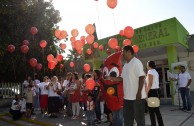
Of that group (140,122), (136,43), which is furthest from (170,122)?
(136,43)

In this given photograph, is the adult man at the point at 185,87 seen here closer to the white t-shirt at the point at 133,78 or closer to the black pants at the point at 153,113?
the black pants at the point at 153,113

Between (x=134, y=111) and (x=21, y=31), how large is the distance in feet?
51.6

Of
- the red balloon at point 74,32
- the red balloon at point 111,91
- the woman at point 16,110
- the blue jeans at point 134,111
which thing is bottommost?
the woman at point 16,110

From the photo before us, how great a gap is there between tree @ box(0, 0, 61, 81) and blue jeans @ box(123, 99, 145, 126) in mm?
13608

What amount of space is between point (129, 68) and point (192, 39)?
1131 centimetres

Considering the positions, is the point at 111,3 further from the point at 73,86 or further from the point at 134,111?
the point at 134,111

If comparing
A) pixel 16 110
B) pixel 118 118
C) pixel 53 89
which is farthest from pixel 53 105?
pixel 118 118

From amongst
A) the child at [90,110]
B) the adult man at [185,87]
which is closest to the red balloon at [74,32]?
the child at [90,110]

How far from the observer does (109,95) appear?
5.98 m

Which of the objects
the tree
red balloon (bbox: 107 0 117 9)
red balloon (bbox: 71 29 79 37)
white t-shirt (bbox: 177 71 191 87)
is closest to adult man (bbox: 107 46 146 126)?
red balloon (bbox: 107 0 117 9)

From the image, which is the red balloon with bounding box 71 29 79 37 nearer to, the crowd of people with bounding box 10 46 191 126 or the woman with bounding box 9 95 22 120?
the crowd of people with bounding box 10 46 191 126

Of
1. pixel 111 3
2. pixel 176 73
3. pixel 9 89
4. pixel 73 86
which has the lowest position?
pixel 9 89

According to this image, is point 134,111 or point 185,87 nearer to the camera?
point 134,111

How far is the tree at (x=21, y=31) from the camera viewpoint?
57.1 ft
